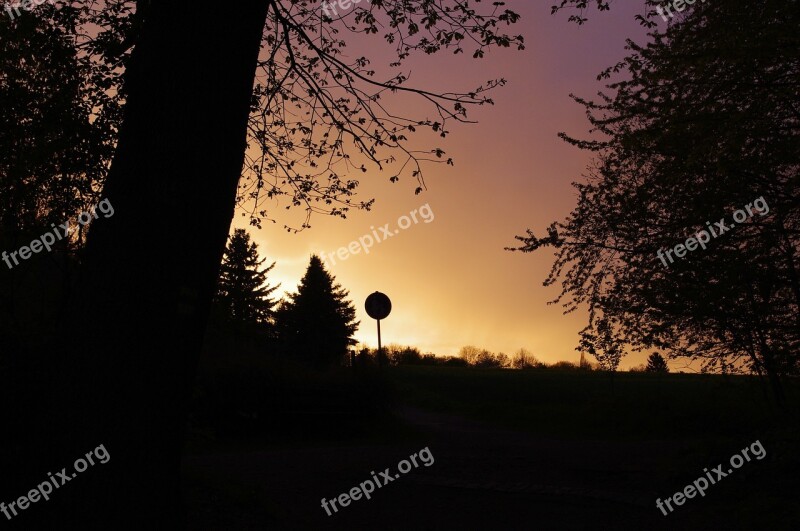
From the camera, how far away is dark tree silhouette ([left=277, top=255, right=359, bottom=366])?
178 ft

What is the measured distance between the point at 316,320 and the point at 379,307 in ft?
116

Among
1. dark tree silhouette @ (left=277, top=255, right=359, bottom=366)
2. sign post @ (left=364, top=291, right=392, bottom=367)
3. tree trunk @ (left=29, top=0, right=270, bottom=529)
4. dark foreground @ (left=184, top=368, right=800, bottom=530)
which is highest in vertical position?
dark tree silhouette @ (left=277, top=255, right=359, bottom=366)

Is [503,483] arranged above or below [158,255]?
below

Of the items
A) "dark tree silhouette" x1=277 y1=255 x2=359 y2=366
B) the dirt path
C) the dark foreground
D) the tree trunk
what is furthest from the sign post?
"dark tree silhouette" x1=277 y1=255 x2=359 y2=366

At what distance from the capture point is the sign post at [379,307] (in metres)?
20.0

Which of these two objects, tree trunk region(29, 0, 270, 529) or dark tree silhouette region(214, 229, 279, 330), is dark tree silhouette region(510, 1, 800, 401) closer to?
tree trunk region(29, 0, 270, 529)

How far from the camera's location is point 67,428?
3377 mm

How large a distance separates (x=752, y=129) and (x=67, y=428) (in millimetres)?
9136

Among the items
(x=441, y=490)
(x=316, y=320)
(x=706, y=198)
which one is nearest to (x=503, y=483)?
(x=441, y=490)

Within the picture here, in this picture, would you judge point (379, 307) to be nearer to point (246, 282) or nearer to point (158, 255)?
A: point (158, 255)

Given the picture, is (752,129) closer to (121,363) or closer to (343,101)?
(343,101)

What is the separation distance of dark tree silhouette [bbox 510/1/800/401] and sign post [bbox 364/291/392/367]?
6490mm

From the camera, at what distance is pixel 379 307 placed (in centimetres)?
2019

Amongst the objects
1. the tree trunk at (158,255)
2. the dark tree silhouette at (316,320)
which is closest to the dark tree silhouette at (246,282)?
the dark tree silhouette at (316,320)
